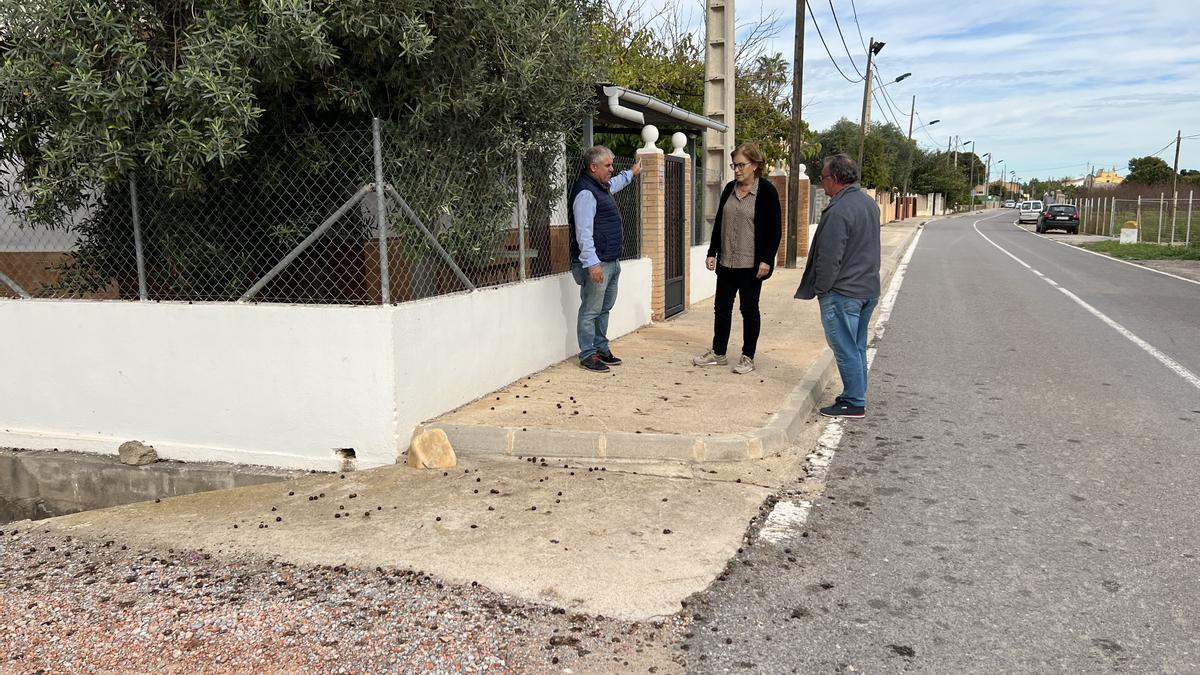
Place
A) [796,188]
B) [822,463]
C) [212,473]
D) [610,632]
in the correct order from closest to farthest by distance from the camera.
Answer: [610,632]
[822,463]
[212,473]
[796,188]

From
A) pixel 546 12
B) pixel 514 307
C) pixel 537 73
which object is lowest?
pixel 514 307

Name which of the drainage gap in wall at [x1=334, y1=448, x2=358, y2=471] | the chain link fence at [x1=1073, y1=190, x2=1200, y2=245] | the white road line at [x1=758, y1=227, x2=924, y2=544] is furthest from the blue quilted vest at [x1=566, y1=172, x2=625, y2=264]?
the chain link fence at [x1=1073, y1=190, x2=1200, y2=245]

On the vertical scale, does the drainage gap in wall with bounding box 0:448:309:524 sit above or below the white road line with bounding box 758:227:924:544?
below

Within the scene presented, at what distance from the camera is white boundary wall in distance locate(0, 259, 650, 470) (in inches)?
203

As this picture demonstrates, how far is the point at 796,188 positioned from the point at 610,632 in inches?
679

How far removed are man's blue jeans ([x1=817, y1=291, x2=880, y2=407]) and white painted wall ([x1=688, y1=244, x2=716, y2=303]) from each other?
19.9ft

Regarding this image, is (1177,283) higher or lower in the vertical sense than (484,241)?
lower

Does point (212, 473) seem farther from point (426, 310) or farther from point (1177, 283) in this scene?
point (1177, 283)

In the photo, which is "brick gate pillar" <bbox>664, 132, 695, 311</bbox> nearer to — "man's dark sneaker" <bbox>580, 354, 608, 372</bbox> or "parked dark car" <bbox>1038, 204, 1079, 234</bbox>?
"man's dark sneaker" <bbox>580, 354, 608, 372</bbox>

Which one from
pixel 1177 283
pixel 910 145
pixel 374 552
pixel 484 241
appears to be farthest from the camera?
pixel 910 145

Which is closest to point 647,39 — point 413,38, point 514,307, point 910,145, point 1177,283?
point 1177,283

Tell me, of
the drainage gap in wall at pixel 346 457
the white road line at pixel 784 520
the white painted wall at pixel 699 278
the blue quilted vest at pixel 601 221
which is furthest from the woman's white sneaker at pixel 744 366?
the white painted wall at pixel 699 278

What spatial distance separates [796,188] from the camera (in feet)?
62.6

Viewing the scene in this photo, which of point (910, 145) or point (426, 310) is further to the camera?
point (910, 145)
